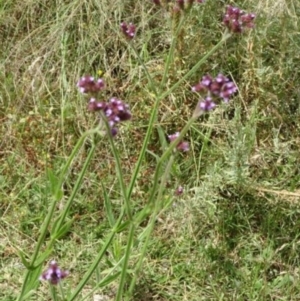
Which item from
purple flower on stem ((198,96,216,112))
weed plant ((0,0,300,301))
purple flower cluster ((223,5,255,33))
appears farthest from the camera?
weed plant ((0,0,300,301))

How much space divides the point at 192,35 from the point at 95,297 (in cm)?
123

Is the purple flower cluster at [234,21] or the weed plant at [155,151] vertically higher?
the purple flower cluster at [234,21]

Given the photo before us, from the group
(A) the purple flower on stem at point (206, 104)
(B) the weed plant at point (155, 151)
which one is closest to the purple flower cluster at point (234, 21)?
(B) the weed plant at point (155, 151)

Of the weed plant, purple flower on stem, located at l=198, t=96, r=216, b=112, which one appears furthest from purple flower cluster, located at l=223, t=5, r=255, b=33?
purple flower on stem, located at l=198, t=96, r=216, b=112

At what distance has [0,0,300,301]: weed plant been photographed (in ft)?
7.27

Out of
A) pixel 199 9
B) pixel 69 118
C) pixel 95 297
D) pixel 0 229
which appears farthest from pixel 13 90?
pixel 95 297

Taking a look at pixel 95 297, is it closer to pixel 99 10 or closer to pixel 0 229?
pixel 0 229

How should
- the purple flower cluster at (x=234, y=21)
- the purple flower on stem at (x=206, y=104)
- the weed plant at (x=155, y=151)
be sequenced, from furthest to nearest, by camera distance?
the weed plant at (x=155, y=151) → the purple flower cluster at (x=234, y=21) → the purple flower on stem at (x=206, y=104)

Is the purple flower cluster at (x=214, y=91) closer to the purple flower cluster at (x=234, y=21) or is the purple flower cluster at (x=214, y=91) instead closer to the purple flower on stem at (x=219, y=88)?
the purple flower on stem at (x=219, y=88)

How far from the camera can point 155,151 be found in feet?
8.51

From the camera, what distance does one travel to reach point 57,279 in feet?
4.94

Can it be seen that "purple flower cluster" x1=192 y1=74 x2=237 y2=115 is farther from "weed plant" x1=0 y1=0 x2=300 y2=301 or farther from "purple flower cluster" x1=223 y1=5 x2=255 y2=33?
"weed plant" x1=0 y1=0 x2=300 y2=301

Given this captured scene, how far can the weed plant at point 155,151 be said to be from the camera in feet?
7.27

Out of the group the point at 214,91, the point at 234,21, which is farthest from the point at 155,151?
the point at 214,91
